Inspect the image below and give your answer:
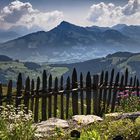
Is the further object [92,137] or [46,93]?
[46,93]

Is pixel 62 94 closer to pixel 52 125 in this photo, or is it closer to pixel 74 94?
pixel 74 94

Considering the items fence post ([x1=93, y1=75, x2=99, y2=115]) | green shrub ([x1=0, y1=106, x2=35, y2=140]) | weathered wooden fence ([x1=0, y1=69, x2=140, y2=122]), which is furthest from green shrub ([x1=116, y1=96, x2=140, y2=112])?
green shrub ([x1=0, y1=106, x2=35, y2=140])

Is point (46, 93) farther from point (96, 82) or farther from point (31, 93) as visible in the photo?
point (96, 82)

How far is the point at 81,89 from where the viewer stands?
18.9m

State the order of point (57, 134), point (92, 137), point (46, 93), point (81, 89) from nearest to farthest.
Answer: point (92, 137) < point (57, 134) < point (46, 93) < point (81, 89)

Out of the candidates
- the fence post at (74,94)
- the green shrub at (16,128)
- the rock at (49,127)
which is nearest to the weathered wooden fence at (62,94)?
the fence post at (74,94)

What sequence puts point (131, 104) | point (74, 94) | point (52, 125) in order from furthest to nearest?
point (74, 94), point (131, 104), point (52, 125)

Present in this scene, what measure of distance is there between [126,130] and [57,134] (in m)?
2.18

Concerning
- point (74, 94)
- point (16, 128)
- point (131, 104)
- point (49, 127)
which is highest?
point (16, 128)

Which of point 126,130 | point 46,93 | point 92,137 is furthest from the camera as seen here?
point 46,93

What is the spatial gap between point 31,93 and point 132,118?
6.75m

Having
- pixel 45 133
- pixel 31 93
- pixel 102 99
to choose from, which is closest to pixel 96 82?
pixel 102 99

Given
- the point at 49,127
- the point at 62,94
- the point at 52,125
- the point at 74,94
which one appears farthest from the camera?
the point at 74,94

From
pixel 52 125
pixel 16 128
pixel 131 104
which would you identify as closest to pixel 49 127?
pixel 52 125
